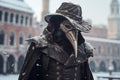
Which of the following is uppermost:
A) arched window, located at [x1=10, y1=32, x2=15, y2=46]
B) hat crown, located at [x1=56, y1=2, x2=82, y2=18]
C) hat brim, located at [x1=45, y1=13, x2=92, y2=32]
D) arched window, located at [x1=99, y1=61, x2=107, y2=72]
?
hat crown, located at [x1=56, y1=2, x2=82, y2=18]

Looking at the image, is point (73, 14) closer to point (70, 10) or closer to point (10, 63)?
point (70, 10)

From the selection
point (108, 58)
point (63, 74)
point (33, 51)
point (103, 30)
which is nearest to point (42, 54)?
point (33, 51)

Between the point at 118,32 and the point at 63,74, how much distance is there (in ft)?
197

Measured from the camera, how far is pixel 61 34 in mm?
2428

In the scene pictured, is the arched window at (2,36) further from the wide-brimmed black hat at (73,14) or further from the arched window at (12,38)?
the wide-brimmed black hat at (73,14)

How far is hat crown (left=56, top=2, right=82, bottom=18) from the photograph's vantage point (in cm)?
244

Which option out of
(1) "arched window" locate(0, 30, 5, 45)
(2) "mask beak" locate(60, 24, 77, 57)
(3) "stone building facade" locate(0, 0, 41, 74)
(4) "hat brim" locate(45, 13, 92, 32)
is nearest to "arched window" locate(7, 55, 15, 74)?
(3) "stone building facade" locate(0, 0, 41, 74)

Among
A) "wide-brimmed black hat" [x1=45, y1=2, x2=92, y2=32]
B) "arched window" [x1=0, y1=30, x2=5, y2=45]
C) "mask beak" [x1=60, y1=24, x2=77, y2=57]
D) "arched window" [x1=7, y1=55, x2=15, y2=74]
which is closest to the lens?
"mask beak" [x1=60, y1=24, x2=77, y2=57]

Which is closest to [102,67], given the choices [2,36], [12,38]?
[12,38]

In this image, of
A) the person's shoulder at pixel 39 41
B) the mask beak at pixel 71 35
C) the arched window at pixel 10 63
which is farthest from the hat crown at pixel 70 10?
the arched window at pixel 10 63

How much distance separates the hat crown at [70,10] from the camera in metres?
2.44

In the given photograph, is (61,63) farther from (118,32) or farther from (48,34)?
(118,32)

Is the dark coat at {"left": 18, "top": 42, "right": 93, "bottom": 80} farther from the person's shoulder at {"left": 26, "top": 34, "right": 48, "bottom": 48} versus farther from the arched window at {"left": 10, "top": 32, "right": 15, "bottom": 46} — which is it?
the arched window at {"left": 10, "top": 32, "right": 15, "bottom": 46}

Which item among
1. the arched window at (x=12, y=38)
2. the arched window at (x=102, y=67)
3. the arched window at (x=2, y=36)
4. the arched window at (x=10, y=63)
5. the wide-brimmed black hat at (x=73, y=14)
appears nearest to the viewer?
the wide-brimmed black hat at (x=73, y=14)
